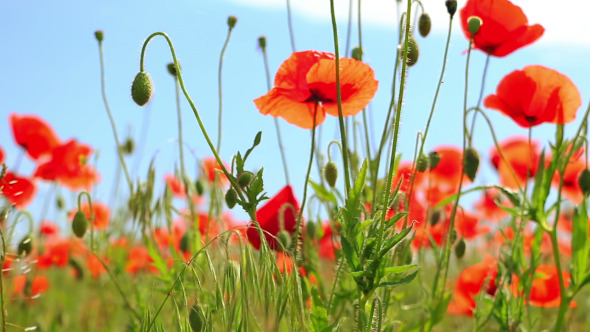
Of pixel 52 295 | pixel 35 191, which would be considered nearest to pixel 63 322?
pixel 35 191

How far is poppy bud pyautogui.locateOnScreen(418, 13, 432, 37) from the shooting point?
1.53m

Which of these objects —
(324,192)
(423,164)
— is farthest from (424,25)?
(324,192)

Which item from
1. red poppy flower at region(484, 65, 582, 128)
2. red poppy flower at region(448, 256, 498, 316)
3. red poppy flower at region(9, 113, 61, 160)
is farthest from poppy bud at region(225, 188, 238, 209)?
red poppy flower at region(9, 113, 61, 160)

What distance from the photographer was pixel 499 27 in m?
1.75

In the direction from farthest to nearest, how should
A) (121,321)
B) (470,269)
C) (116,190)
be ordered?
1. (121,321)
2. (116,190)
3. (470,269)

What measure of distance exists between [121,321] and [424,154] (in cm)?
216

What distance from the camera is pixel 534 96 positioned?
1847 millimetres

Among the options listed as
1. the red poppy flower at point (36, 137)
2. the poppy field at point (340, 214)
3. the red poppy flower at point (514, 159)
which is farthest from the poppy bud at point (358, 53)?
the red poppy flower at point (36, 137)

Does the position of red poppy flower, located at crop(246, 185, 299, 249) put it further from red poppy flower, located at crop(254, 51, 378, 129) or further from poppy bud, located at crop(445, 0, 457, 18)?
poppy bud, located at crop(445, 0, 457, 18)

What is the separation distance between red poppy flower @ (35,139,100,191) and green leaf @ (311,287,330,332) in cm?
159

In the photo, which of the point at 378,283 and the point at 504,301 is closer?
the point at 378,283

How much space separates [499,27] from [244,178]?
92cm

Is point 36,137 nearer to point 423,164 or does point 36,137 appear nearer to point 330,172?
point 330,172

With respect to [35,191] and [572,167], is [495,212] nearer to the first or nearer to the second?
[572,167]
